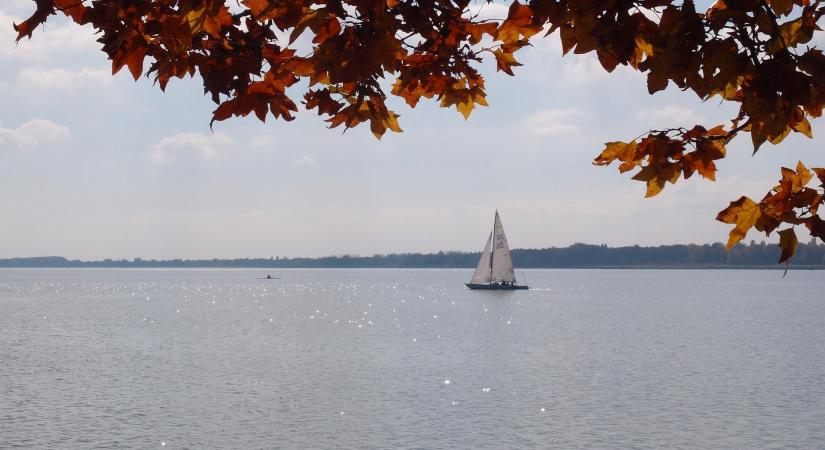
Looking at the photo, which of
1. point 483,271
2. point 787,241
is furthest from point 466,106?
point 483,271

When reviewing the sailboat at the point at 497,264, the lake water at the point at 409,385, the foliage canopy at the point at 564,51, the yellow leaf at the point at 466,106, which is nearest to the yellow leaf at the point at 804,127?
the foliage canopy at the point at 564,51

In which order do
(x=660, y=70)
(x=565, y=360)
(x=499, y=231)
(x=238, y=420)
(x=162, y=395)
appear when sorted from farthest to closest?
1. (x=499, y=231)
2. (x=565, y=360)
3. (x=162, y=395)
4. (x=238, y=420)
5. (x=660, y=70)

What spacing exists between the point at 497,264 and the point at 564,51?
134 meters

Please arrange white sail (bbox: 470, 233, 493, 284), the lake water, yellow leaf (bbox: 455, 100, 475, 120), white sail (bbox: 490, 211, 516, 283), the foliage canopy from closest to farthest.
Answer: the foliage canopy → yellow leaf (bbox: 455, 100, 475, 120) → the lake water → white sail (bbox: 490, 211, 516, 283) → white sail (bbox: 470, 233, 493, 284)

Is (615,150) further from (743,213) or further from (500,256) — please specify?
(500,256)

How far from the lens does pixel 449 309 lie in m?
156

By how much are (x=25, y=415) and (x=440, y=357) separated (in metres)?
37.8

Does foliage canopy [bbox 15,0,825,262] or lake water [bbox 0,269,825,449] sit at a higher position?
foliage canopy [bbox 15,0,825,262]

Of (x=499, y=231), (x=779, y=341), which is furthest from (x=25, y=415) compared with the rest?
(x=499, y=231)

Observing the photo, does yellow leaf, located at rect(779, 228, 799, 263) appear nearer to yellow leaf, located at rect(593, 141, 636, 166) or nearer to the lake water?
yellow leaf, located at rect(593, 141, 636, 166)

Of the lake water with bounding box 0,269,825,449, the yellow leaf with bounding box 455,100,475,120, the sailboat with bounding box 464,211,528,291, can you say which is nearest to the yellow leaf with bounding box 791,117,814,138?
the yellow leaf with bounding box 455,100,475,120

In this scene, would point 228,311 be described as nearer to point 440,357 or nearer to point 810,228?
point 440,357

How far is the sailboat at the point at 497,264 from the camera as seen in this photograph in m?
132

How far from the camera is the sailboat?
131500 mm
